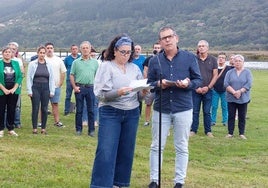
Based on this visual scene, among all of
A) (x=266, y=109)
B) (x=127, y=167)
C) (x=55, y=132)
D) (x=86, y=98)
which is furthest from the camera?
(x=266, y=109)

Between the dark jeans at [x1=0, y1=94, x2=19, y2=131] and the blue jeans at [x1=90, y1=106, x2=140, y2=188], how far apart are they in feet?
15.2

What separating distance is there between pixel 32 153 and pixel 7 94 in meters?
2.06

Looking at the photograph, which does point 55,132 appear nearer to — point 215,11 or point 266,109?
point 266,109

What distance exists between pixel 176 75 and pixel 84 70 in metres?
4.73

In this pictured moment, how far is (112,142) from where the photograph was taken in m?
6.63

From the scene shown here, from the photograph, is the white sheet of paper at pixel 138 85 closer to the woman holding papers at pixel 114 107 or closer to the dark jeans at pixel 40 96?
the woman holding papers at pixel 114 107

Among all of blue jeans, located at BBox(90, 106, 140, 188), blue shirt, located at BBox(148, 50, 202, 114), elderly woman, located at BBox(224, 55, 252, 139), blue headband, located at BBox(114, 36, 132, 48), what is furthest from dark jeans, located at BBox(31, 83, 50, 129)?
blue headband, located at BBox(114, 36, 132, 48)

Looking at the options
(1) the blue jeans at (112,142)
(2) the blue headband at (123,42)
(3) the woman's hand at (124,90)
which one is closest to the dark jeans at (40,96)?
(1) the blue jeans at (112,142)

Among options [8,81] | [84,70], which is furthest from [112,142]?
[84,70]

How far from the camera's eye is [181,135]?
7211 mm

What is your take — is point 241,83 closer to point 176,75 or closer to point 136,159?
point 136,159

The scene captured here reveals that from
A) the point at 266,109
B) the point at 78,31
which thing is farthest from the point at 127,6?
the point at 266,109

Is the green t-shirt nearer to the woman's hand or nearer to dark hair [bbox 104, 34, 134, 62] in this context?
dark hair [bbox 104, 34, 134, 62]

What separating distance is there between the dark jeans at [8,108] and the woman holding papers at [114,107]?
4.64m
